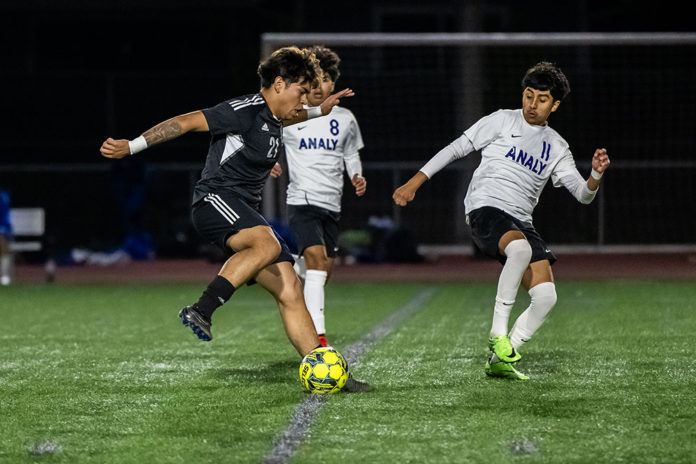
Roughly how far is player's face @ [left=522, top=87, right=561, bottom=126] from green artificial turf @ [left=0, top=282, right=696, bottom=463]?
1.49 m

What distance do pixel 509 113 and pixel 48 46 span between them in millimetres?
24435

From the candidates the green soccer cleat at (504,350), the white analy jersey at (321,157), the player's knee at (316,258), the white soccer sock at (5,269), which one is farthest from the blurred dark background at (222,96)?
the green soccer cleat at (504,350)

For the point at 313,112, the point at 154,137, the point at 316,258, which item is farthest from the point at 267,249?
the point at 316,258

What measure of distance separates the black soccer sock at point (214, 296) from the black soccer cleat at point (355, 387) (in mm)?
761

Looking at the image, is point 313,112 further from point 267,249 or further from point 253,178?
point 267,249

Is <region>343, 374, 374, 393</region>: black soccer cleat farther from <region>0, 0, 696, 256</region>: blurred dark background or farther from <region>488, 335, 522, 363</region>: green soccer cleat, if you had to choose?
<region>0, 0, 696, 256</region>: blurred dark background

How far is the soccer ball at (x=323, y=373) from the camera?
18.4ft

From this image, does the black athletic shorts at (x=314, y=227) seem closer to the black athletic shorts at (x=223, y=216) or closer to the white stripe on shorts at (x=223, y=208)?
the black athletic shorts at (x=223, y=216)

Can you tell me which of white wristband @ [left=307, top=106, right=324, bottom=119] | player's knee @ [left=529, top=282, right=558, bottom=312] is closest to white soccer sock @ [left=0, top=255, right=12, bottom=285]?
white wristband @ [left=307, top=106, right=324, bottom=119]

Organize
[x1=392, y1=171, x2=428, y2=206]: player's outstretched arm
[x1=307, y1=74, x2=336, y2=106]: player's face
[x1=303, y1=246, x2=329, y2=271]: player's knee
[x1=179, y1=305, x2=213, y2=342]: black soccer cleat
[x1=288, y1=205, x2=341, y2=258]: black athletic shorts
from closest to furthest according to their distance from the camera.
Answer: [x1=179, y1=305, x2=213, y2=342]: black soccer cleat
[x1=392, y1=171, x2=428, y2=206]: player's outstretched arm
[x1=307, y1=74, x2=336, y2=106]: player's face
[x1=303, y1=246, x2=329, y2=271]: player's knee
[x1=288, y1=205, x2=341, y2=258]: black athletic shorts

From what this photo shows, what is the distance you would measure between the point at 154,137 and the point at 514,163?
2190mm

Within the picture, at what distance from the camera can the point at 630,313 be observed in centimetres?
1035

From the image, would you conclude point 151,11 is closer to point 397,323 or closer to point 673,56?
point 673,56

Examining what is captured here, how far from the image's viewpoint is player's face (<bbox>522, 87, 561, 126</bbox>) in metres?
6.45
